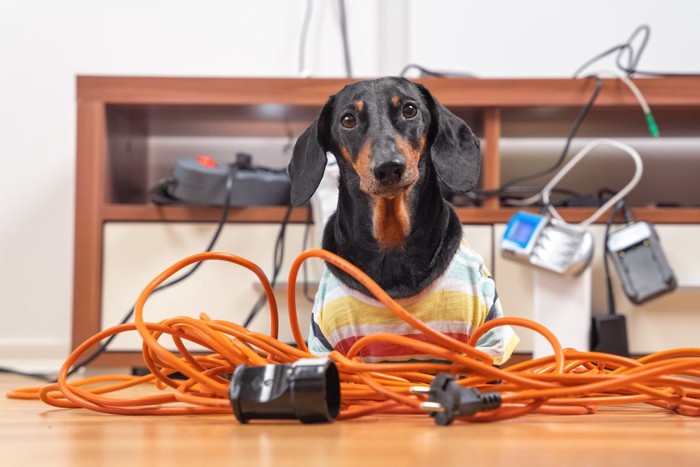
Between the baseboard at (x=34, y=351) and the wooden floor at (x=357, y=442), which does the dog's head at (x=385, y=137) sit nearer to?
the wooden floor at (x=357, y=442)

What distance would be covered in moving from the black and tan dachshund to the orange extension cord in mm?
219

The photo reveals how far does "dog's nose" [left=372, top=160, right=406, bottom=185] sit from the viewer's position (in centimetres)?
87

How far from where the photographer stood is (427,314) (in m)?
0.95

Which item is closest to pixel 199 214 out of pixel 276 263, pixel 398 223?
pixel 276 263

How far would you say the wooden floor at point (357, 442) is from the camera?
49 centimetres

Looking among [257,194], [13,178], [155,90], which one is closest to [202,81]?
[155,90]

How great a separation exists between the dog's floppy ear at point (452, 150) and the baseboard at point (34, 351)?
1.37 m

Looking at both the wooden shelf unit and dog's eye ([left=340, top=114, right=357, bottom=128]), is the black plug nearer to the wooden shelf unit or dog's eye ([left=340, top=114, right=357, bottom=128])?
dog's eye ([left=340, top=114, right=357, bottom=128])

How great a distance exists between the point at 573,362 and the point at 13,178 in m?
1.72

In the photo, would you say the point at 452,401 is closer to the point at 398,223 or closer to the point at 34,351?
the point at 398,223

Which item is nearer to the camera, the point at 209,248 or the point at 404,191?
the point at 404,191

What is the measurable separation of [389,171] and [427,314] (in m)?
0.20

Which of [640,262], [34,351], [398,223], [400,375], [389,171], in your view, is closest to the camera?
[400,375]

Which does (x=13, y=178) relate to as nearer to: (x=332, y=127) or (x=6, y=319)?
(x=6, y=319)
